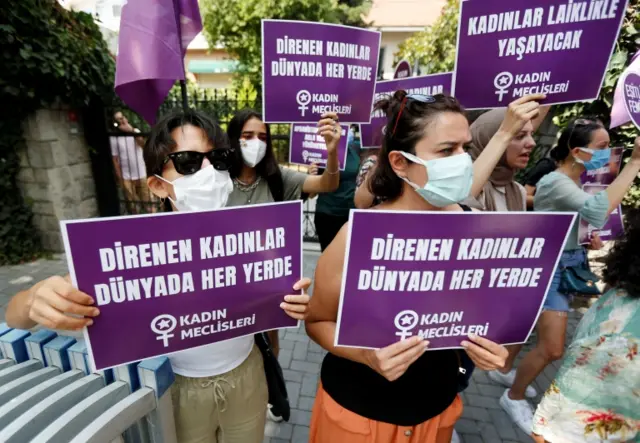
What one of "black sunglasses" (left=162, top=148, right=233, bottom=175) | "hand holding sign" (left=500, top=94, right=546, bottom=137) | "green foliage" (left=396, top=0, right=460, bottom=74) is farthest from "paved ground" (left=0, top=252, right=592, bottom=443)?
"green foliage" (left=396, top=0, right=460, bottom=74)

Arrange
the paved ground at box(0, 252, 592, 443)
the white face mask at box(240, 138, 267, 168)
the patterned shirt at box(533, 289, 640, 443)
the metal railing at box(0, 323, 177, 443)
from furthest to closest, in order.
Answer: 1. the paved ground at box(0, 252, 592, 443)
2. the white face mask at box(240, 138, 267, 168)
3. the patterned shirt at box(533, 289, 640, 443)
4. the metal railing at box(0, 323, 177, 443)

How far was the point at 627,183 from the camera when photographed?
2121mm

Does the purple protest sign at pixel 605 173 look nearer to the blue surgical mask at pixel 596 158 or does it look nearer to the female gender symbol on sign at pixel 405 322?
the blue surgical mask at pixel 596 158

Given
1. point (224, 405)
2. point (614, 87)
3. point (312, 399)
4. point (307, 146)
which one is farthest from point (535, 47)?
point (614, 87)

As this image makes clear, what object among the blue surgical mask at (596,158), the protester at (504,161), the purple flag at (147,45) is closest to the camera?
the purple flag at (147,45)

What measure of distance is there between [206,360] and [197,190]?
65cm

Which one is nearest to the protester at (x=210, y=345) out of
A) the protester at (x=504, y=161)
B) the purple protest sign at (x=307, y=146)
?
the protester at (x=504, y=161)

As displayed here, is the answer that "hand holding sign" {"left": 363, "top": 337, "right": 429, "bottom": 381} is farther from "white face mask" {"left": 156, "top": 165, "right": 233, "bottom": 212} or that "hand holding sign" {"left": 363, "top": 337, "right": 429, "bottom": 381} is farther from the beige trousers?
"white face mask" {"left": 156, "top": 165, "right": 233, "bottom": 212}

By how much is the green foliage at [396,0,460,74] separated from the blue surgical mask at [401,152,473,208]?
673 centimetres

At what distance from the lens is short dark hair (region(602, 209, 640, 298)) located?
128cm

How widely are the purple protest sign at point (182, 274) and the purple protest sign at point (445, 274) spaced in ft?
0.93

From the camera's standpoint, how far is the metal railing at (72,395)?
866 mm

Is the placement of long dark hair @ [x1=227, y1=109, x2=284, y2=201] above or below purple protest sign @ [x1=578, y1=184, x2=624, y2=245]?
above

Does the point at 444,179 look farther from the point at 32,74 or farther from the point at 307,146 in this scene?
the point at 32,74
